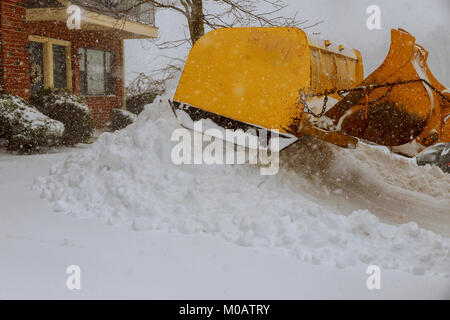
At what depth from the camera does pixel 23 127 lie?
29.4ft

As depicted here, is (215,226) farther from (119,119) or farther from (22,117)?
(119,119)

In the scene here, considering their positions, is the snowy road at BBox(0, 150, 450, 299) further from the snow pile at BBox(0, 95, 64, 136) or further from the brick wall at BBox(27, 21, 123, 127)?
the brick wall at BBox(27, 21, 123, 127)

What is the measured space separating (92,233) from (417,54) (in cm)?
417

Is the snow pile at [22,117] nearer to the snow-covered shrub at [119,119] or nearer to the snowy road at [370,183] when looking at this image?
the snowy road at [370,183]

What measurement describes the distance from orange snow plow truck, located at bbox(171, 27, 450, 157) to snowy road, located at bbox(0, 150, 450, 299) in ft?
6.59

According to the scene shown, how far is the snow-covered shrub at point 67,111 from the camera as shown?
1047cm

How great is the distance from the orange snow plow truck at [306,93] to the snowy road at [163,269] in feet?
6.59

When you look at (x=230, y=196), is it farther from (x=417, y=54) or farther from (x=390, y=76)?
(x=417, y=54)

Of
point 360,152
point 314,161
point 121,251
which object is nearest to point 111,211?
point 121,251

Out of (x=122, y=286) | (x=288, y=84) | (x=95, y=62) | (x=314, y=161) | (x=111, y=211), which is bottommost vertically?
(x=122, y=286)

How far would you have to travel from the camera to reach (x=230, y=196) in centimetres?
494

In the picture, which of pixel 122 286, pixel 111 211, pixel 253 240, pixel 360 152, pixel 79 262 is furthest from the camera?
pixel 360 152

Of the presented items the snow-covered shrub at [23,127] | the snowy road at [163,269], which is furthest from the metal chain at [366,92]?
the snow-covered shrub at [23,127]

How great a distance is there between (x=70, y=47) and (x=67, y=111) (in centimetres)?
579
